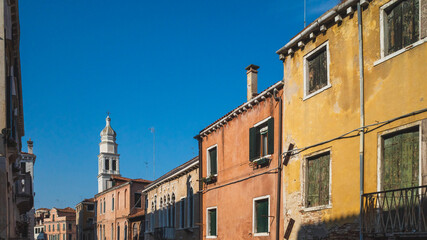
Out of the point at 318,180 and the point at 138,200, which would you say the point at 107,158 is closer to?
the point at 138,200

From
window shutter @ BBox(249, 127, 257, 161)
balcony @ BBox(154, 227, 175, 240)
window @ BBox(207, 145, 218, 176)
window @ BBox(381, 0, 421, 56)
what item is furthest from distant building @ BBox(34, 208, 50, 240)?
window @ BBox(381, 0, 421, 56)

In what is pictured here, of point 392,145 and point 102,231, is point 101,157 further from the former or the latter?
point 392,145

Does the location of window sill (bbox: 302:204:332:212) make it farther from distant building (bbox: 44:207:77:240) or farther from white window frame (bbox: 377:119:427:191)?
distant building (bbox: 44:207:77:240)

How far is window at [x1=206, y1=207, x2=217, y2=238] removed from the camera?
18.9m

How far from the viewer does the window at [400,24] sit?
366 inches

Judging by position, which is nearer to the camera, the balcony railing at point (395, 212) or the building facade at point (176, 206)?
the balcony railing at point (395, 212)

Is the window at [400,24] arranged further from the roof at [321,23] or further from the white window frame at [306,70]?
the white window frame at [306,70]

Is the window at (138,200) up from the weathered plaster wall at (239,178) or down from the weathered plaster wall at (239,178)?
down

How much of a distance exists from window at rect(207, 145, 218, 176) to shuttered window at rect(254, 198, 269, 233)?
→ 4150 mm

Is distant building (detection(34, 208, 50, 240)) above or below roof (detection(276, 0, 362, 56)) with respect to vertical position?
below

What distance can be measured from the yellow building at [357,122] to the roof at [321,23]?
0.03 meters

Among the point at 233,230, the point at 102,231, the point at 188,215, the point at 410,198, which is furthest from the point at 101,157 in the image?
the point at 410,198

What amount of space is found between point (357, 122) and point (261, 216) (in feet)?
18.6

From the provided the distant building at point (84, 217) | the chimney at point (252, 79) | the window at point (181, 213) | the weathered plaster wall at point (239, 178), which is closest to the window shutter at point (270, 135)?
the weathered plaster wall at point (239, 178)
